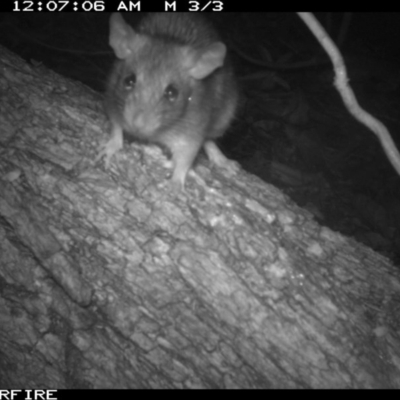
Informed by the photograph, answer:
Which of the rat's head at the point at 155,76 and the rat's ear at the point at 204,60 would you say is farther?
the rat's ear at the point at 204,60

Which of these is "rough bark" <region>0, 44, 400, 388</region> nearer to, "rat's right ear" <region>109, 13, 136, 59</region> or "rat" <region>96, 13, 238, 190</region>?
"rat" <region>96, 13, 238, 190</region>

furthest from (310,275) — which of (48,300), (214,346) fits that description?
(48,300)

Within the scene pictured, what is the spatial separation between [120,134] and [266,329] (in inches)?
64.4

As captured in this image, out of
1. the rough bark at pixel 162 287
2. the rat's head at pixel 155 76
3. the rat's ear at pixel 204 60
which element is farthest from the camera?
the rat's ear at pixel 204 60

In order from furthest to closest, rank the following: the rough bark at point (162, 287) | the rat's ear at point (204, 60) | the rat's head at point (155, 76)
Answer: the rat's ear at point (204, 60), the rat's head at point (155, 76), the rough bark at point (162, 287)

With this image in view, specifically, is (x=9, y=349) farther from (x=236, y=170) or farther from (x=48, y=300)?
(x=236, y=170)

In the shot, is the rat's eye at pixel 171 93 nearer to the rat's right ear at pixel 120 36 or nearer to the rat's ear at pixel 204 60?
the rat's ear at pixel 204 60

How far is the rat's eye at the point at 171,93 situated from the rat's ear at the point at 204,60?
8.6 inches

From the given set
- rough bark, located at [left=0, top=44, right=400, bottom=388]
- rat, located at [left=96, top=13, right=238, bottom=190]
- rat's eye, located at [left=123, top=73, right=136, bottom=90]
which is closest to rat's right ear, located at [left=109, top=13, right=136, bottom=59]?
rat, located at [left=96, top=13, right=238, bottom=190]

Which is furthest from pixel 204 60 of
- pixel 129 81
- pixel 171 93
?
pixel 129 81

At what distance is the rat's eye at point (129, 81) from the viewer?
3.02m

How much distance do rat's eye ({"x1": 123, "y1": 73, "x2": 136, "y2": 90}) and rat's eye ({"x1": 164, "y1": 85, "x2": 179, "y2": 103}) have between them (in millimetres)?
223

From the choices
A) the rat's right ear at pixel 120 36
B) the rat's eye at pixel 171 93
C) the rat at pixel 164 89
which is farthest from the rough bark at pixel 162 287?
the rat's right ear at pixel 120 36

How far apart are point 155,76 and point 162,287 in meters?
1.37
